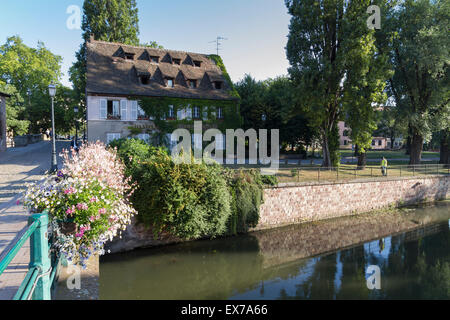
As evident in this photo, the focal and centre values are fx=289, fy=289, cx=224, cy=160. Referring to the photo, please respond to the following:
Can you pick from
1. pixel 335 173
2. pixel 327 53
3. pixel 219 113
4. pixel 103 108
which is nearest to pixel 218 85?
pixel 219 113

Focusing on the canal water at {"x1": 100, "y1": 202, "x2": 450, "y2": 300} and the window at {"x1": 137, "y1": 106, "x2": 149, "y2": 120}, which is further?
the window at {"x1": 137, "y1": 106, "x2": 149, "y2": 120}

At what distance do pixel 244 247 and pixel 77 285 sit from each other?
337 inches

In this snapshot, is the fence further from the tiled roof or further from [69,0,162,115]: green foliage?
[69,0,162,115]: green foliage

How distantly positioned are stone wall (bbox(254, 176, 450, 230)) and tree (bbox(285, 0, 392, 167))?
14.8 ft

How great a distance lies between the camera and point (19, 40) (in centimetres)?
4553

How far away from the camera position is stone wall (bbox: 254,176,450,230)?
1606 cm

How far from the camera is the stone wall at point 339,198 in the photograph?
16062 mm

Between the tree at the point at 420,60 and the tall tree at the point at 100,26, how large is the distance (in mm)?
26792

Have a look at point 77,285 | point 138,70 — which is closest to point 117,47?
point 138,70

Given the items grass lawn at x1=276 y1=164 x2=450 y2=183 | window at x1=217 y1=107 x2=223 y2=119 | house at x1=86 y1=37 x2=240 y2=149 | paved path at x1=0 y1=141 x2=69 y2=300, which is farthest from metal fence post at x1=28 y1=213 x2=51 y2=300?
window at x1=217 y1=107 x2=223 y2=119

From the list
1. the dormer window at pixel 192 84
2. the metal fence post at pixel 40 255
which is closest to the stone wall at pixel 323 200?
the metal fence post at pixel 40 255

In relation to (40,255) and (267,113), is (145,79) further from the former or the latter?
(40,255)

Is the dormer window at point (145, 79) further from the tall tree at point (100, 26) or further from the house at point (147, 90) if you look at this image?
the tall tree at point (100, 26)

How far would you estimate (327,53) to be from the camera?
72.4ft
